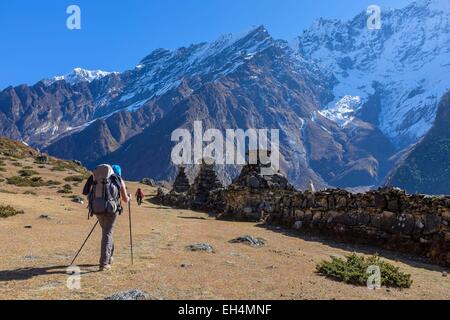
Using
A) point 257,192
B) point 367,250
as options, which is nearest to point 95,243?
point 367,250

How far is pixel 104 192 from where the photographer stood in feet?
33.2

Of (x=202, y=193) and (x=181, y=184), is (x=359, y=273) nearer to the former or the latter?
(x=202, y=193)

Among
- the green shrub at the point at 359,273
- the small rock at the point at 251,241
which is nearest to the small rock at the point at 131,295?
the green shrub at the point at 359,273

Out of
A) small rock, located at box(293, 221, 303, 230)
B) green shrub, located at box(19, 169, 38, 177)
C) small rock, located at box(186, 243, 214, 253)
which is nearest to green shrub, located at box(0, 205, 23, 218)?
small rock, located at box(186, 243, 214, 253)

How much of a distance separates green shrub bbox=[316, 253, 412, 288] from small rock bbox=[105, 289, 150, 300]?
4.65 meters

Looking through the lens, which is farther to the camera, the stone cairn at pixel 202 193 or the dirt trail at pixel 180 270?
the stone cairn at pixel 202 193

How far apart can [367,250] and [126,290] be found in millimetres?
9875

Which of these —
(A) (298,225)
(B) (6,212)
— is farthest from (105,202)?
(A) (298,225)

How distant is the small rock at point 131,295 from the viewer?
304 inches

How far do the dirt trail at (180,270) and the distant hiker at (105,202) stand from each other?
0.50 metres

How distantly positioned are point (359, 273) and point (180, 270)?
3.95 meters
